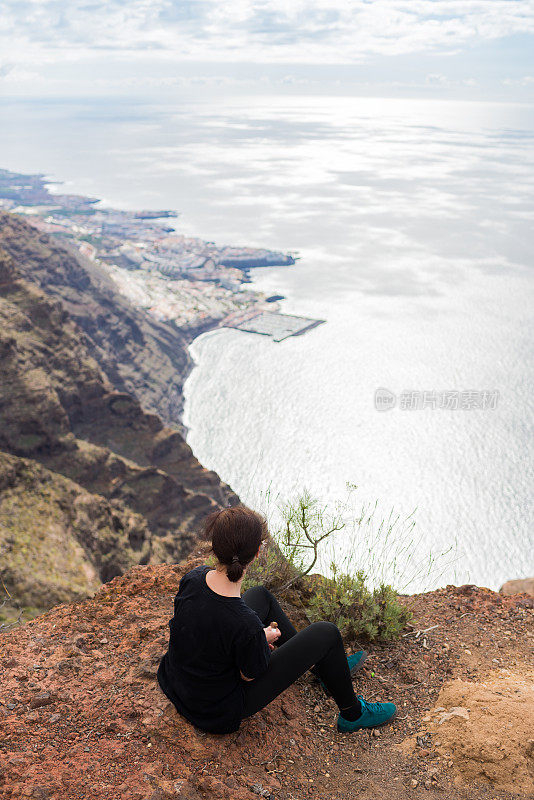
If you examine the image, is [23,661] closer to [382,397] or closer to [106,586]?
[106,586]

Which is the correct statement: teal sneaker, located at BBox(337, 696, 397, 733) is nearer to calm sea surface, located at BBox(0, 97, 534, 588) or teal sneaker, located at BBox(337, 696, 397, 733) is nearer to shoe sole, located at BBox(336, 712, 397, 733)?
shoe sole, located at BBox(336, 712, 397, 733)

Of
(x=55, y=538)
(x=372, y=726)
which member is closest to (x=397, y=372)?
(x=55, y=538)

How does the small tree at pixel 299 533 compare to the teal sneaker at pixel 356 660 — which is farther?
the small tree at pixel 299 533

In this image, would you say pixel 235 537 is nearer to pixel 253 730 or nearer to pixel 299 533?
pixel 253 730

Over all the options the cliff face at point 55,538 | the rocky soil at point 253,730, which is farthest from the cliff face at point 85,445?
the rocky soil at point 253,730

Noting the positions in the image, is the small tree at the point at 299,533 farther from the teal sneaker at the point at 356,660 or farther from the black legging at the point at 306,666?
the black legging at the point at 306,666

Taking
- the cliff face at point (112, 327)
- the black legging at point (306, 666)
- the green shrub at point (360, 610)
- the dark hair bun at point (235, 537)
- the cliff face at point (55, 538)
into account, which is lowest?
the cliff face at point (112, 327)

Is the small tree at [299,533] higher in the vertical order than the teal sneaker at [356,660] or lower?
higher

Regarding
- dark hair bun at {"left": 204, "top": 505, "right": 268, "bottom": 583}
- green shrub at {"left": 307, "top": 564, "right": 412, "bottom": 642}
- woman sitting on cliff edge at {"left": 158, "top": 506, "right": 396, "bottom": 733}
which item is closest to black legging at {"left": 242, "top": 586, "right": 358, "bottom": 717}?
woman sitting on cliff edge at {"left": 158, "top": 506, "right": 396, "bottom": 733}
